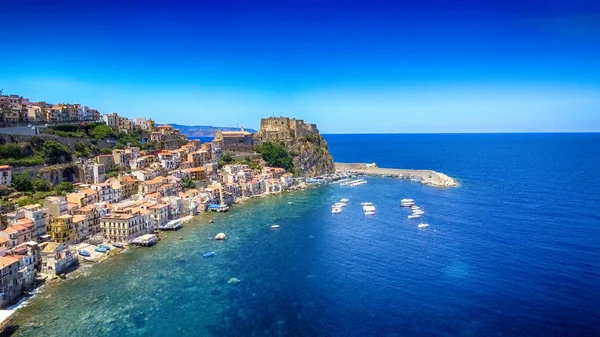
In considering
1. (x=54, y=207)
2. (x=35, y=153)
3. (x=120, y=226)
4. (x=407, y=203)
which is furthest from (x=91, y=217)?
(x=407, y=203)

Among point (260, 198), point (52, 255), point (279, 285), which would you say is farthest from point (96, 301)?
point (260, 198)

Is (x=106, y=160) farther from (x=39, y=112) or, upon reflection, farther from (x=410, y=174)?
(x=410, y=174)

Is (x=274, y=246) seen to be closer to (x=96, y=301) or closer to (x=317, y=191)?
(x=96, y=301)

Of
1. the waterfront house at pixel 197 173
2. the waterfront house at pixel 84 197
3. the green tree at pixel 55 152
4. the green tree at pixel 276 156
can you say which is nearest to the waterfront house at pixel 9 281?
the waterfront house at pixel 84 197

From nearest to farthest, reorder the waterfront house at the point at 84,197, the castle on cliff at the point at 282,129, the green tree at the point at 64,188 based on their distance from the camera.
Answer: the waterfront house at the point at 84,197 < the green tree at the point at 64,188 < the castle on cliff at the point at 282,129

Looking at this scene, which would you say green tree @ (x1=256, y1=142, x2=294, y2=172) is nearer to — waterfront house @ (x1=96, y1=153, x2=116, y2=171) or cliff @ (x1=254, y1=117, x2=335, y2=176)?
cliff @ (x1=254, y1=117, x2=335, y2=176)

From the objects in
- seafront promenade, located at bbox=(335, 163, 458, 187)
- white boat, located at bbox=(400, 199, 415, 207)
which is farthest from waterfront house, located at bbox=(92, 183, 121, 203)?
seafront promenade, located at bbox=(335, 163, 458, 187)

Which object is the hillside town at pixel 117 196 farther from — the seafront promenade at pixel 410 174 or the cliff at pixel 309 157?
the seafront promenade at pixel 410 174
